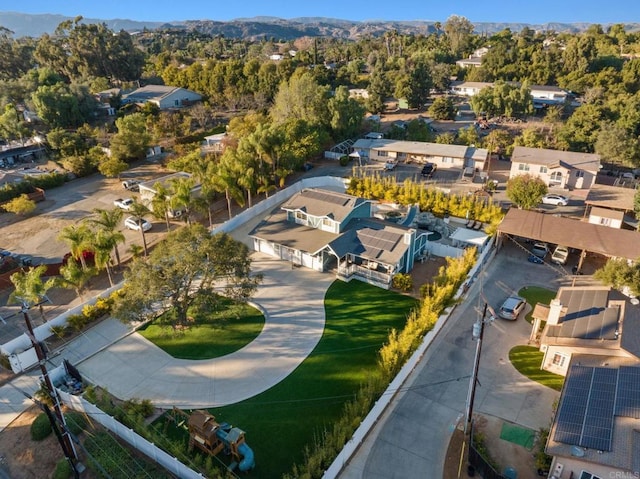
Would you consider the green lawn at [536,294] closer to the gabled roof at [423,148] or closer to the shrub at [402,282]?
the shrub at [402,282]

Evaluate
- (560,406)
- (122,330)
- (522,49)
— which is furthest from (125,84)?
(560,406)

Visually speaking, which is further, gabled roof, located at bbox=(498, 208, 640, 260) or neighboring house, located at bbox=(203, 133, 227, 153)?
neighboring house, located at bbox=(203, 133, 227, 153)

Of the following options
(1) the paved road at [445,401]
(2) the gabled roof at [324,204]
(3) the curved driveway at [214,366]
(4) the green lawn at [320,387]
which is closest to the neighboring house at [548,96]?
(2) the gabled roof at [324,204]

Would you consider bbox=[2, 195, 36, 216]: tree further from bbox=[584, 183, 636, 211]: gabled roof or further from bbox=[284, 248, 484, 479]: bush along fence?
bbox=[584, 183, 636, 211]: gabled roof

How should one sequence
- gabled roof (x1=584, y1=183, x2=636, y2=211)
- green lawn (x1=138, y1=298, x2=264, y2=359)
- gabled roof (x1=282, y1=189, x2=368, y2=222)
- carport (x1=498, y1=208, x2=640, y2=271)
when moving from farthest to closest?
gabled roof (x1=584, y1=183, x2=636, y2=211), gabled roof (x1=282, y1=189, x2=368, y2=222), carport (x1=498, y1=208, x2=640, y2=271), green lawn (x1=138, y1=298, x2=264, y2=359)

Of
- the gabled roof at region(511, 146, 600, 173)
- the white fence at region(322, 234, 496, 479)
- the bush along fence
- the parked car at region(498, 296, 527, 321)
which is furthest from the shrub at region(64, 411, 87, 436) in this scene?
the gabled roof at region(511, 146, 600, 173)
